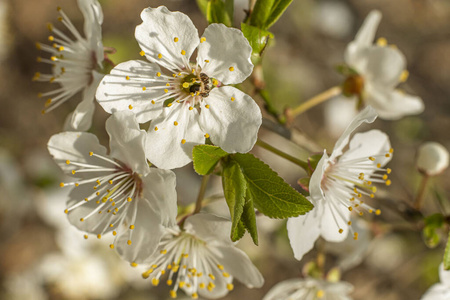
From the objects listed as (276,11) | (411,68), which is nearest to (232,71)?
(276,11)

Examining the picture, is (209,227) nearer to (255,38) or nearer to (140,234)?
(140,234)

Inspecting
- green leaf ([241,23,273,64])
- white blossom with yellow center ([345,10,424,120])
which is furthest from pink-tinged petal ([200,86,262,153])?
white blossom with yellow center ([345,10,424,120])

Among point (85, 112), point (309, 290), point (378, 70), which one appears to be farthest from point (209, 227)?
point (378, 70)

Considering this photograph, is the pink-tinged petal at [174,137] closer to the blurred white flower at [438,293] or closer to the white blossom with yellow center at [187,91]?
the white blossom with yellow center at [187,91]

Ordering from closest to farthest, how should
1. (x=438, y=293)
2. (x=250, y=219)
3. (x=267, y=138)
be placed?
(x=250, y=219), (x=438, y=293), (x=267, y=138)

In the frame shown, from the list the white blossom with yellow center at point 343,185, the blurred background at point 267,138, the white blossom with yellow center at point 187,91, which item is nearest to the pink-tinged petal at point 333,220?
the white blossom with yellow center at point 343,185

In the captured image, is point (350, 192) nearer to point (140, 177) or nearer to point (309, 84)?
point (140, 177)

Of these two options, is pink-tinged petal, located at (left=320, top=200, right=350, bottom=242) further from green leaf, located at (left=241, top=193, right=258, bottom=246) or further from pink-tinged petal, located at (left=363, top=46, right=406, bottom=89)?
pink-tinged petal, located at (left=363, top=46, right=406, bottom=89)

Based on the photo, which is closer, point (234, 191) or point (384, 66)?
point (234, 191)
